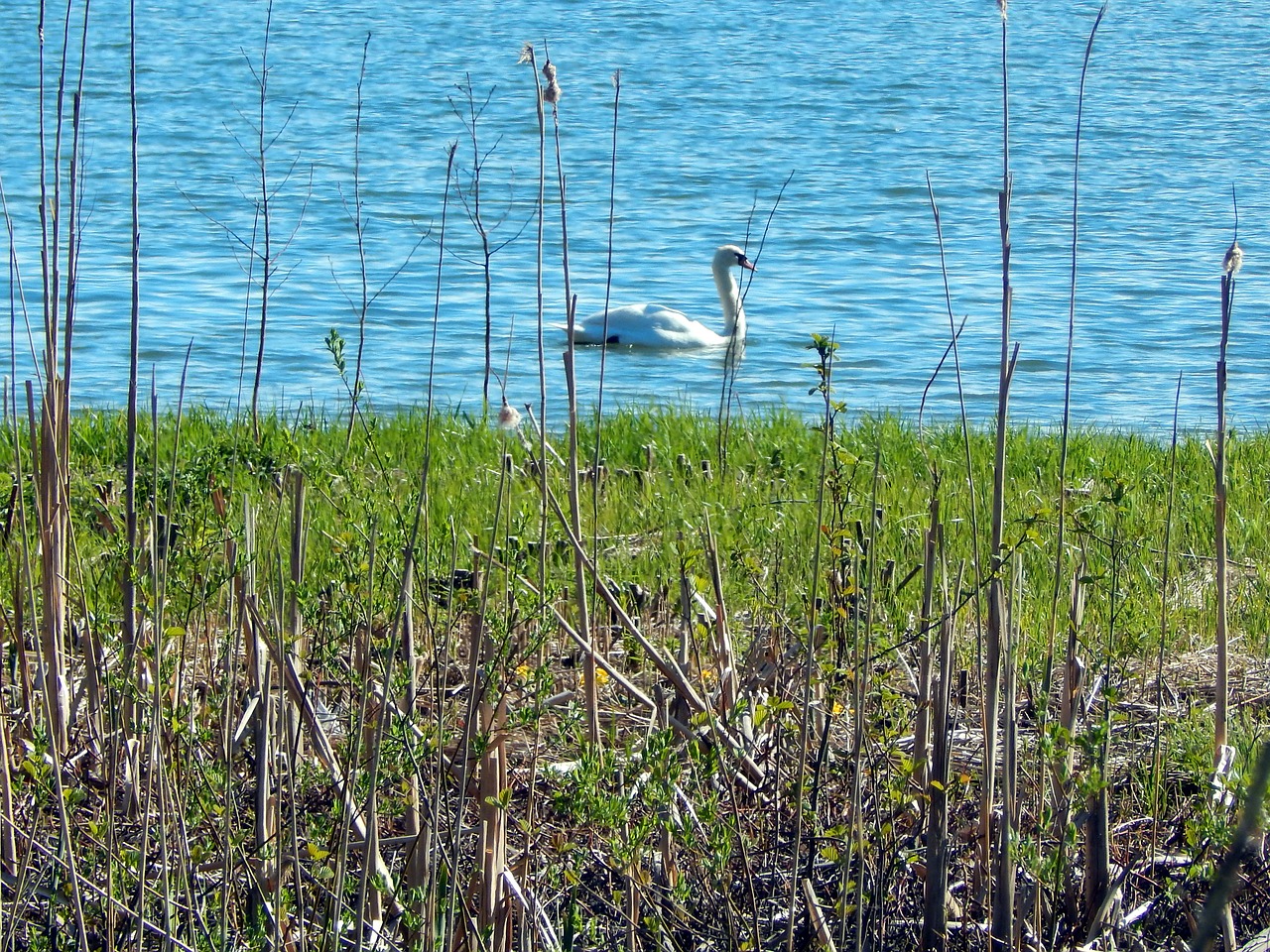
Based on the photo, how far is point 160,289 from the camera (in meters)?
11.7

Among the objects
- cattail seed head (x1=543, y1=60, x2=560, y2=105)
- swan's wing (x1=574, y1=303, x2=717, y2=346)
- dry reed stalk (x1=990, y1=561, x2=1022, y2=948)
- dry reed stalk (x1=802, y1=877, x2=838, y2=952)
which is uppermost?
cattail seed head (x1=543, y1=60, x2=560, y2=105)

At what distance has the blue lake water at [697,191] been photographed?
9.95m

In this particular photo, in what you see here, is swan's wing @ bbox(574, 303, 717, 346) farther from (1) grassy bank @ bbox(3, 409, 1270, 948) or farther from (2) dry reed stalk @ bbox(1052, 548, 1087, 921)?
(2) dry reed stalk @ bbox(1052, 548, 1087, 921)

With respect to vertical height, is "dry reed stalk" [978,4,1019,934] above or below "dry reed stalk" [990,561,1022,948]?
above

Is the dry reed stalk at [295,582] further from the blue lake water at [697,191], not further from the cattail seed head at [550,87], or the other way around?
the blue lake water at [697,191]

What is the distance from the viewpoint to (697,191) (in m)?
15.5

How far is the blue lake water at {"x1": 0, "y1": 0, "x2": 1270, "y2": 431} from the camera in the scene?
9.95m

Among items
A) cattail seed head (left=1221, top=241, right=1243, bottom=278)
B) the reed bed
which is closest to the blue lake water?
the reed bed

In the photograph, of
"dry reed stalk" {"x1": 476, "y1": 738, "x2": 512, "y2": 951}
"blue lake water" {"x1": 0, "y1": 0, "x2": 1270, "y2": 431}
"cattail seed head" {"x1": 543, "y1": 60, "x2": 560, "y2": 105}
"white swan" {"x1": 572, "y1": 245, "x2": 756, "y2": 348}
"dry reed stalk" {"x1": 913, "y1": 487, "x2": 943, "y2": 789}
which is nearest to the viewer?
"dry reed stalk" {"x1": 476, "y1": 738, "x2": 512, "y2": 951}

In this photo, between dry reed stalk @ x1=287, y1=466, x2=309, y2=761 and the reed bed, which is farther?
dry reed stalk @ x1=287, y1=466, x2=309, y2=761

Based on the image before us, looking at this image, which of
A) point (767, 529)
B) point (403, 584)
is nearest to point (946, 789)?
point (403, 584)

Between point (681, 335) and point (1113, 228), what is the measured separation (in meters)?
5.23

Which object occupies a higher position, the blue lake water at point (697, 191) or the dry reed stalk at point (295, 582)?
the blue lake water at point (697, 191)

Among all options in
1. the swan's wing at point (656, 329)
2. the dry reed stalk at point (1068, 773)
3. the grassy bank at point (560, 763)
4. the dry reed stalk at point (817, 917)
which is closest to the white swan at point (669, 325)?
the swan's wing at point (656, 329)
